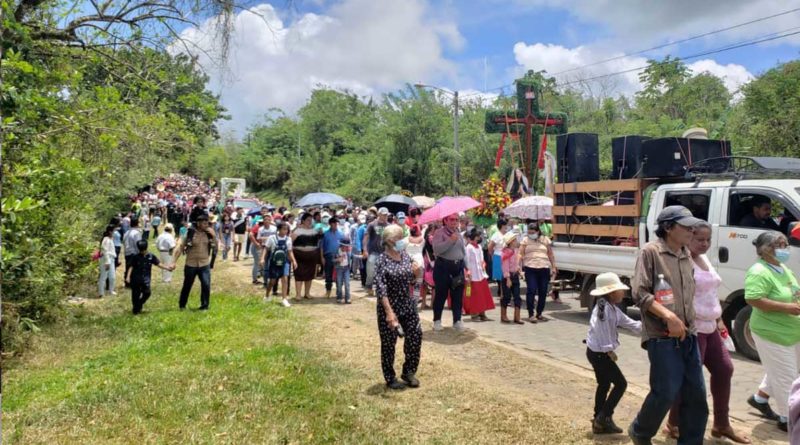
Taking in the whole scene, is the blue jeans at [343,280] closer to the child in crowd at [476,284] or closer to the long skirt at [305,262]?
the long skirt at [305,262]

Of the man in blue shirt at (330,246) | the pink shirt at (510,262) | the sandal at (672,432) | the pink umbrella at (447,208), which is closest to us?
the sandal at (672,432)

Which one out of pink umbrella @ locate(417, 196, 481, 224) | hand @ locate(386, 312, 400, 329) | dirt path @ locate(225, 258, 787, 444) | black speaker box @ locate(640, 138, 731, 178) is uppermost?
black speaker box @ locate(640, 138, 731, 178)

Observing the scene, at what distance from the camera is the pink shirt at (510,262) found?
357 inches

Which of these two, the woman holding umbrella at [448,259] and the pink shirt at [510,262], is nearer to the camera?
the woman holding umbrella at [448,259]

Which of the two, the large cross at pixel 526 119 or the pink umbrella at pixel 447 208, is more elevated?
the large cross at pixel 526 119

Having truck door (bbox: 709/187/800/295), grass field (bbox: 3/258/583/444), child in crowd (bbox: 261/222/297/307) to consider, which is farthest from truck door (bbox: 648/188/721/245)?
child in crowd (bbox: 261/222/297/307)

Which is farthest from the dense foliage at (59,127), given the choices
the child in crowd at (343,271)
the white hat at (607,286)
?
the white hat at (607,286)

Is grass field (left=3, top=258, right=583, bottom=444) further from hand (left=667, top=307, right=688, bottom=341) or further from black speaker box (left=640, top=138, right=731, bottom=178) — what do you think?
black speaker box (left=640, top=138, right=731, bottom=178)

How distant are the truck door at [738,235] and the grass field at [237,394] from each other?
141 inches

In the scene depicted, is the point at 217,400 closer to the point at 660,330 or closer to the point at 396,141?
the point at 660,330

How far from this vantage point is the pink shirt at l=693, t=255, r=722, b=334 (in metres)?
4.24

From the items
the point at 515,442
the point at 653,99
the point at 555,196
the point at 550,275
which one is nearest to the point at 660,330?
the point at 515,442

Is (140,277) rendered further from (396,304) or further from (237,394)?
(396,304)

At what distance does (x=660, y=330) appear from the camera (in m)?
3.77
